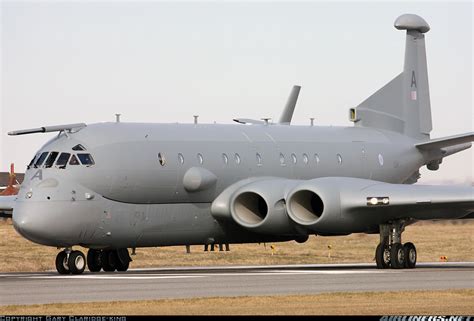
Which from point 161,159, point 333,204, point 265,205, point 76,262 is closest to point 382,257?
point 333,204

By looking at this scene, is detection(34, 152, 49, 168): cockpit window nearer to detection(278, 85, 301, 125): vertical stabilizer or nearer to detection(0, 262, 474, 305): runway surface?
detection(0, 262, 474, 305): runway surface

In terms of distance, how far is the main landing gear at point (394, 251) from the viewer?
35.2 m

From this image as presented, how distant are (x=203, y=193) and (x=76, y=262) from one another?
4.74 metres

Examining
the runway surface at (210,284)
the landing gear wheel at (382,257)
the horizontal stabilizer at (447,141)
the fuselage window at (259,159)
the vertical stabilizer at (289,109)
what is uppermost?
the vertical stabilizer at (289,109)

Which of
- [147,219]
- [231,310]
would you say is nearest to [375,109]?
[147,219]

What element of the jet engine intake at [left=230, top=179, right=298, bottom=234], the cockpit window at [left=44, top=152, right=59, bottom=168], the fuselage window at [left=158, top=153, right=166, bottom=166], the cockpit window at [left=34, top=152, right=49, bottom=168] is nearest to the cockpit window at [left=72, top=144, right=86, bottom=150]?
the cockpit window at [left=44, top=152, right=59, bottom=168]

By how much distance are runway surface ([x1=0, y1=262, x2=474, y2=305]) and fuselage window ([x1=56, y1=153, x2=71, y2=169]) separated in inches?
120

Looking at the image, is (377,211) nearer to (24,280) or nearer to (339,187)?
(339,187)

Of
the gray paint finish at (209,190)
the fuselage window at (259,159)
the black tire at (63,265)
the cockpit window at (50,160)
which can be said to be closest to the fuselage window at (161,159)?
the gray paint finish at (209,190)

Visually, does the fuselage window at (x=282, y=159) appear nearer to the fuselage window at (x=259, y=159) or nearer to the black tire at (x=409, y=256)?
the fuselage window at (x=259, y=159)

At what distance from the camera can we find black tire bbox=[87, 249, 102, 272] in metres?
35.2

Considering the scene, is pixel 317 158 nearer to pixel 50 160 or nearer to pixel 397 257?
pixel 397 257

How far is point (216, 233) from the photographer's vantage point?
119ft

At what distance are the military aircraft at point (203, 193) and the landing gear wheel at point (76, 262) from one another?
0.03 m
